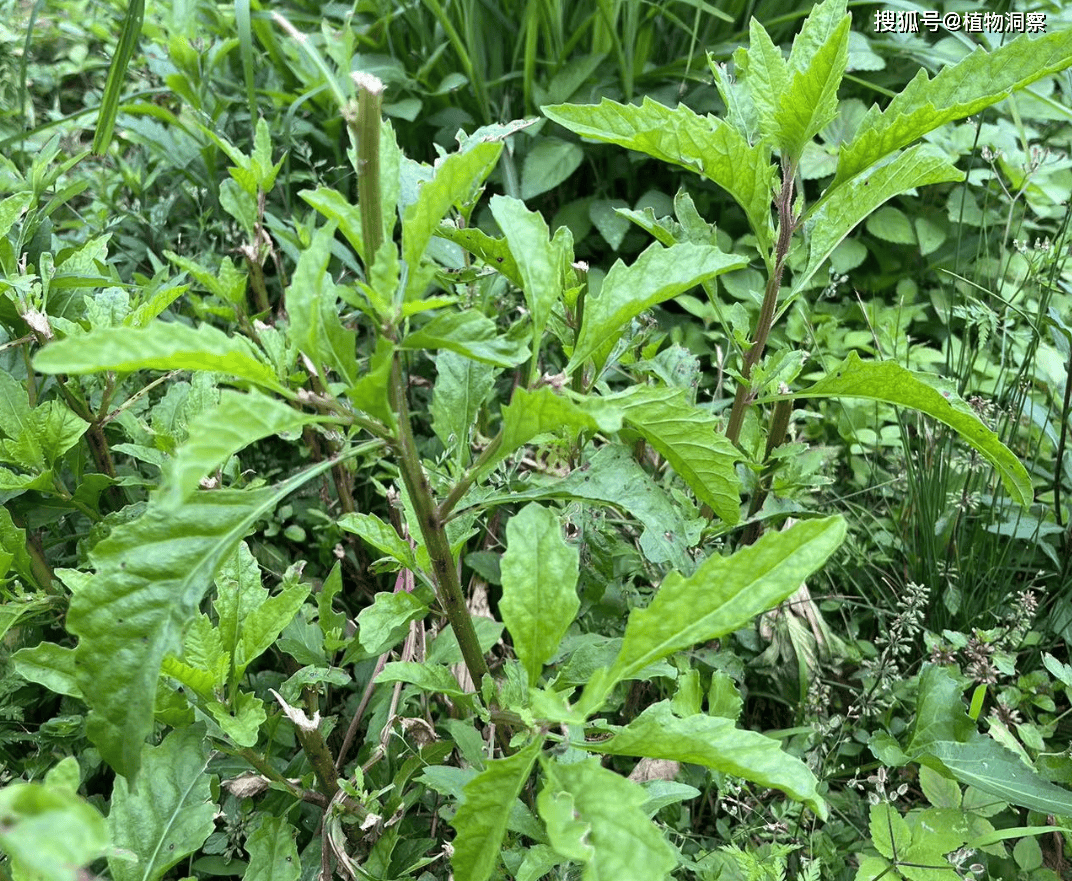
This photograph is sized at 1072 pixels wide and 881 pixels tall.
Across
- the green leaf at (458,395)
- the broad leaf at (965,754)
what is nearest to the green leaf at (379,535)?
the green leaf at (458,395)

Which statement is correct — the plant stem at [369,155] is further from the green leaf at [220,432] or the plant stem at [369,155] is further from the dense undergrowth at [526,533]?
the green leaf at [220,432]

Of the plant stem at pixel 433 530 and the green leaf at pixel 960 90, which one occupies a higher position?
the green leaf at pixel 960 90

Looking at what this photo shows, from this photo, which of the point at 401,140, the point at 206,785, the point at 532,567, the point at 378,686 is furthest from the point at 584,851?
the point at 401,140

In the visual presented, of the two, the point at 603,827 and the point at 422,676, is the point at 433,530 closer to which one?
the point at 422,676

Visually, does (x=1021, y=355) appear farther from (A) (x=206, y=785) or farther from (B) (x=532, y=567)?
(A) (x=206, y=785)

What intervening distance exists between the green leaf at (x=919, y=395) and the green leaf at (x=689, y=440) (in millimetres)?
236

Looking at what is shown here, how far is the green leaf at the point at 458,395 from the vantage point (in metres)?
1.35

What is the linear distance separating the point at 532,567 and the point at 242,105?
7.24 feet

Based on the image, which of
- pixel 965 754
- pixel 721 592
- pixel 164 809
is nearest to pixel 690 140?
pixel 721 592

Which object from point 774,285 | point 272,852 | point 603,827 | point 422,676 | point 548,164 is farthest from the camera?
point 548,164

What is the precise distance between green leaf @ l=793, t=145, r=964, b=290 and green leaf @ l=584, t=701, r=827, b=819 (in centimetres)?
69

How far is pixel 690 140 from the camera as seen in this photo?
130 cm

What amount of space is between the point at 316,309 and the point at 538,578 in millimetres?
394

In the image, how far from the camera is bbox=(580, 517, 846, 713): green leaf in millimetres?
965
